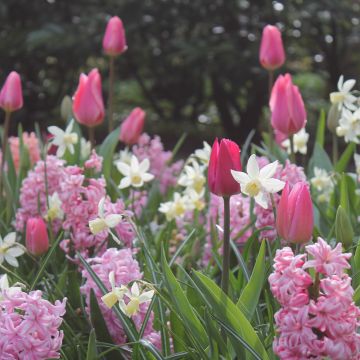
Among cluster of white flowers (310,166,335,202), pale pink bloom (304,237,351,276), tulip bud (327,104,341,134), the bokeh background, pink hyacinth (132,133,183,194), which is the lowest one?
the bokeh background

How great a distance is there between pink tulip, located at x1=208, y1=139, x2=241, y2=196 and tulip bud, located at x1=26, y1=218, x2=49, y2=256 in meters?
0.41

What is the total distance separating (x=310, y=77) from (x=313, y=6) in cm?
296

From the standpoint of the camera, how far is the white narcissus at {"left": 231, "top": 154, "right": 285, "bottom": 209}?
1080 mm

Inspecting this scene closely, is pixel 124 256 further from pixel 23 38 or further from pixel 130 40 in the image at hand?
pixel 23 38

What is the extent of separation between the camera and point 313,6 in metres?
5.87

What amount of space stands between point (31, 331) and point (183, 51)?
17.0 feet

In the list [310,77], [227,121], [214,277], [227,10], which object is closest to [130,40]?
[227,10]

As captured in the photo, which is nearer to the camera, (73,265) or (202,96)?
(73,265)

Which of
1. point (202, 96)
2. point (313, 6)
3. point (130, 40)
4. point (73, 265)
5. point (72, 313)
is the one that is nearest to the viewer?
point (72, 313)

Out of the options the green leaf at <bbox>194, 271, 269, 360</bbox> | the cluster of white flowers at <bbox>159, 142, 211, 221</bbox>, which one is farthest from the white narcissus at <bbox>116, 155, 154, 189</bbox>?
the green leaf at <bbox>194, 271, 269, 360</bbox>

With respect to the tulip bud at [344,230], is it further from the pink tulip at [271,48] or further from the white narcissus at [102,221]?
the pink tulip at [271,48]

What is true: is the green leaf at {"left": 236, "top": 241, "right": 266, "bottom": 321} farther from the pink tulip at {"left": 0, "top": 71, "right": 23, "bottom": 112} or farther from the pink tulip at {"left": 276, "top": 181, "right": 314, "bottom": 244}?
the pink tulip at {"left": 0, "top": 71, "right": 23, "bottom": 112}

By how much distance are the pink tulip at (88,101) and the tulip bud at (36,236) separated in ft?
1.75

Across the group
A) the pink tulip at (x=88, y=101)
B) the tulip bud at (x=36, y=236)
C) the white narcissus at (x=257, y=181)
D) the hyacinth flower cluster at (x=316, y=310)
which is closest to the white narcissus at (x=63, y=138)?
the pink tulip at (x=88, y=101)
